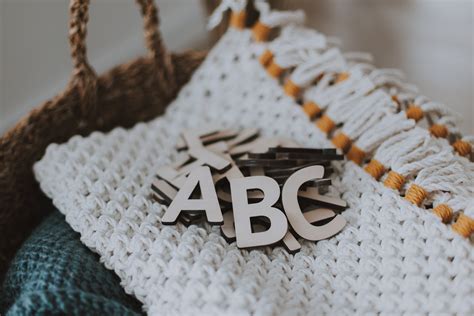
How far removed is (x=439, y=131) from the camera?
805 mm

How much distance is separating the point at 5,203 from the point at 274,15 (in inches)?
20.7

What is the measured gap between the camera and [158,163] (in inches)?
33.1

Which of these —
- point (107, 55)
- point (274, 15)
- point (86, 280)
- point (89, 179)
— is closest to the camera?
point (86, 280)

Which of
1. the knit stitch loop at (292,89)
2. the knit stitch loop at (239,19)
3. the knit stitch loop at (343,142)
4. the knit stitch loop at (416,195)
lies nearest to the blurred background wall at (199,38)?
the knit stitch loop at (239,19)

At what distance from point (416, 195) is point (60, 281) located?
1.51ft

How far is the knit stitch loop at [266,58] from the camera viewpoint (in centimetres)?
90

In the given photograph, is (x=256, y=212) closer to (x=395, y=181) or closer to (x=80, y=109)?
(x=395, y=181)

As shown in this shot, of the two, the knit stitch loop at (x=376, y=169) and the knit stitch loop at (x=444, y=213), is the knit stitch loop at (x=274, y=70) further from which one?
the knit stitch loop at (x=444, y=213)

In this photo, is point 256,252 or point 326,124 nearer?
point 256,252

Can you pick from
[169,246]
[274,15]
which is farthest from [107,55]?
[169,246]

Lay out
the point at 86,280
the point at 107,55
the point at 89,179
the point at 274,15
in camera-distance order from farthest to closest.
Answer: the point at 107,55
the point at 274,15
the point at 89,179
the point at 86,280

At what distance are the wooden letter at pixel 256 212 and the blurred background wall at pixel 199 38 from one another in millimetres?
646

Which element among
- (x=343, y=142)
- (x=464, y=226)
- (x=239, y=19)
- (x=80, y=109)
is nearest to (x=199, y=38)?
(x=239, y=19)

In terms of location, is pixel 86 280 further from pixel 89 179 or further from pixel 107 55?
pixel 107 55
